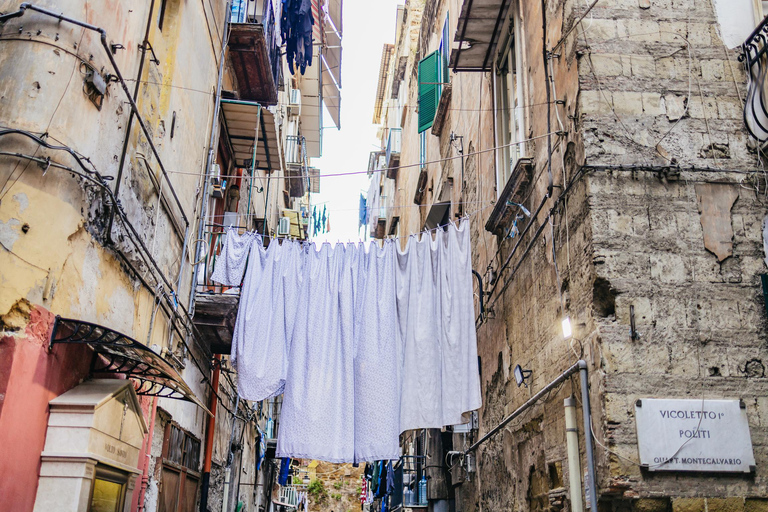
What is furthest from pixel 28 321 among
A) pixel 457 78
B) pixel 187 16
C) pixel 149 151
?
pixel 457 78

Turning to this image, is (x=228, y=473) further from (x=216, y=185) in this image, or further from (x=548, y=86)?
(x=548, y=86)

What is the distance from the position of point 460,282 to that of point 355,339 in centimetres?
Answer: 133

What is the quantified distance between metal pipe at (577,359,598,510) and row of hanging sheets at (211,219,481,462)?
1.91 meters

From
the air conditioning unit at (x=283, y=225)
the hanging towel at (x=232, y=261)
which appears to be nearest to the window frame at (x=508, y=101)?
the hanging towel at (x=232, y=261)

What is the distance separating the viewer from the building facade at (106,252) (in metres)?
4.61

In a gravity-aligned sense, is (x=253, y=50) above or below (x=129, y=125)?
above

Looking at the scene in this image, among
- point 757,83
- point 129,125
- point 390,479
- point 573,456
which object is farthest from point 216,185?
point 390,479

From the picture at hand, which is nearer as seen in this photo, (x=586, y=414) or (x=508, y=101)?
(x=586, y=414)

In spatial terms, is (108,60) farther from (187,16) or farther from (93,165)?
(187,16)

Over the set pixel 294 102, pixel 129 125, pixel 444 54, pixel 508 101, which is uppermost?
pixel 294 102

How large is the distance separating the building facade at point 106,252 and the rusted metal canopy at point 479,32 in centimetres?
353

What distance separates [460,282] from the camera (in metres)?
7.29

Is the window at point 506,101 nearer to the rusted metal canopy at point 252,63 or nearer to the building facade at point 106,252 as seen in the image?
the building facade at point 106,252

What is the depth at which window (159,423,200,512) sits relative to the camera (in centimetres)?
812
